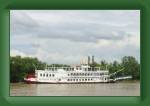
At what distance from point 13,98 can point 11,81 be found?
0.22 feet

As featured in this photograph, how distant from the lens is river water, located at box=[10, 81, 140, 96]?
1232mm

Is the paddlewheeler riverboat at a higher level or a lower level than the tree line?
lower

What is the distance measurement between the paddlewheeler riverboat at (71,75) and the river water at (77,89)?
0.9 inches

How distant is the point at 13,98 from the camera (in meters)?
1.19

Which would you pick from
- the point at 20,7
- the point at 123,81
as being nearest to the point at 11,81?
the point at 20,7

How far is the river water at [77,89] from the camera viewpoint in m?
1.23

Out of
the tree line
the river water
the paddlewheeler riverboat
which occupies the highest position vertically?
the tree line

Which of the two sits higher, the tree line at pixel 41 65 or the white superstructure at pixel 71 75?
the tree line at pixel 41 65

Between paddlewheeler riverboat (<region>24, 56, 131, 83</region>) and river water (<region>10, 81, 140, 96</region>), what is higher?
paddlewheeler riverboat (<region>24, 56, 131, 83</region>)

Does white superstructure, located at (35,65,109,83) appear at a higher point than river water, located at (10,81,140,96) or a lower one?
higher

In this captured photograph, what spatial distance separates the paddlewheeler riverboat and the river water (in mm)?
22

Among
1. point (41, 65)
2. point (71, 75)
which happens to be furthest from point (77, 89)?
point (41, 65)

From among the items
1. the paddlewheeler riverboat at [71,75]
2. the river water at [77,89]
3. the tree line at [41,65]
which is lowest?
the river water at [77,89]

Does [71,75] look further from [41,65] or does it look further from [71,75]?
[41,65]
